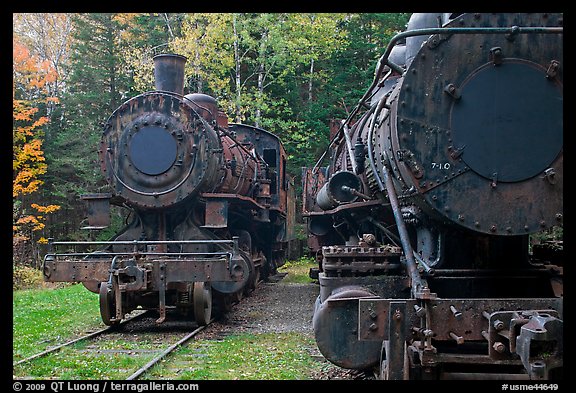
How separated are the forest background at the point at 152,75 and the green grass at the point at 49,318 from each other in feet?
17.1

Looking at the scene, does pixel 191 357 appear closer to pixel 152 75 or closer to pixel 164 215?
pixel 164 215

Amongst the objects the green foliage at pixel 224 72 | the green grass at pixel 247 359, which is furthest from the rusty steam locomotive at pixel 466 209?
the green foliage at pixel 224 72

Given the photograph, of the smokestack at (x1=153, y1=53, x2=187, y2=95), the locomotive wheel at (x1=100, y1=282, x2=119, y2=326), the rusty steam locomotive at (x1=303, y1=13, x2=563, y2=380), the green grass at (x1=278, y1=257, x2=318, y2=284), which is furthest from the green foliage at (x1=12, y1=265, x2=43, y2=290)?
the rusty steam locomotive at (x1=303, y1=13, x2=563, y2=380)

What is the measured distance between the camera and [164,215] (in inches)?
339

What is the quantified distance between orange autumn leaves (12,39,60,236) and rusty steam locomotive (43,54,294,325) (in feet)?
24.0

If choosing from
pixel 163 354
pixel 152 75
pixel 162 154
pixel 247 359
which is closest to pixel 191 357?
pixel 163 354

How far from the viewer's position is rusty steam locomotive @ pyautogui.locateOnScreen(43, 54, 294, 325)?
7.46m

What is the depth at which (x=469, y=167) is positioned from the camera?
13.7ft

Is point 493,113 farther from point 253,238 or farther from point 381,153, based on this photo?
point 253,238

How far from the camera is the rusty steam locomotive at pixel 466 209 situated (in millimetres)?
3861

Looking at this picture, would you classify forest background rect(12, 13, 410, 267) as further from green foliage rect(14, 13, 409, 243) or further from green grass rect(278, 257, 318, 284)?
green grass rect(278, 257, 318, 284)

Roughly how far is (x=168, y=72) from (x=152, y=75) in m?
10.8

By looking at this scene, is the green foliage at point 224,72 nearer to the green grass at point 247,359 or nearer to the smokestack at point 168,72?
the smokestack at point 168,72

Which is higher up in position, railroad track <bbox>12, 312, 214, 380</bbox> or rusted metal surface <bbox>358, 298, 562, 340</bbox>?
rusted metal surface <bbox>358, 298, 562, 340</bbox>
